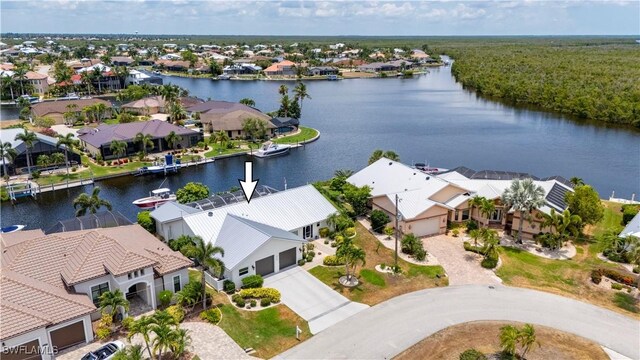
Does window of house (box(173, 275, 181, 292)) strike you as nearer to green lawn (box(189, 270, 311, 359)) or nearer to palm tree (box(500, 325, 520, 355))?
green lawn (box(189, 270, 311, 359))

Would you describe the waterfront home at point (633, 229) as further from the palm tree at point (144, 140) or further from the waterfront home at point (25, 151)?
the waterfront home at point (25, 151)

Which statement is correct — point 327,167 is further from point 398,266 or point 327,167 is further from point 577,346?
point 577,346

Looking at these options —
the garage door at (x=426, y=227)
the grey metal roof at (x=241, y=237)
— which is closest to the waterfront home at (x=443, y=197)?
the garage door at (x=426, y=227)

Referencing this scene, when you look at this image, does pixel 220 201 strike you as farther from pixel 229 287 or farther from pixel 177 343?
pixel 177 343

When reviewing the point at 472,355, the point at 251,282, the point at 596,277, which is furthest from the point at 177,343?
the point at 596,277

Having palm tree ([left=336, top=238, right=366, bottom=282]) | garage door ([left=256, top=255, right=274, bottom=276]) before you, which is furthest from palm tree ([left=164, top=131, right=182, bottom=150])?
palm tree ([left=336, top=238, right=366, bottom=282])

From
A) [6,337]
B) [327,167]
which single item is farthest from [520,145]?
[6,337]

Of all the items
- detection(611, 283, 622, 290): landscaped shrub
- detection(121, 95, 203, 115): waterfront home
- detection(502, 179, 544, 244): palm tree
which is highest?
detection(121, 95, 203, 115): waterfront home
